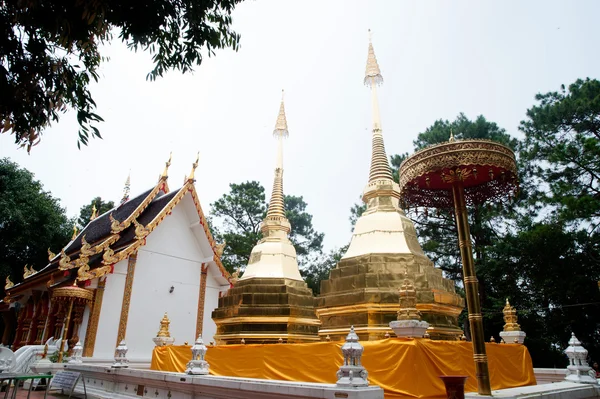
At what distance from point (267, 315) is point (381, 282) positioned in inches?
183

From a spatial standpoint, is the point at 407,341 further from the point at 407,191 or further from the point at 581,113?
the point at 581,113

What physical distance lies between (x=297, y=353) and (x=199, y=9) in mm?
6330

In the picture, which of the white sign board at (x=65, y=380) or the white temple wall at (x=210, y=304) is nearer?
the white sign board at (x=65, y=380)

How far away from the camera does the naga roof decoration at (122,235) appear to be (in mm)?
14672

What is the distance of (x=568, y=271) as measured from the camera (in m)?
18.1

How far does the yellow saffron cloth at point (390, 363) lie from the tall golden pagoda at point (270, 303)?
2195 mm

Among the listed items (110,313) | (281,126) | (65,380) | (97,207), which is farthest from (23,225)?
(65,380)

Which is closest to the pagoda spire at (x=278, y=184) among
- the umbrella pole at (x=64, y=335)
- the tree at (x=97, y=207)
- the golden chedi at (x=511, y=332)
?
the umbrella pole at (x=64, y=335)

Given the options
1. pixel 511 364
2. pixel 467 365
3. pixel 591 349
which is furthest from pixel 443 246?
pixel 467 365

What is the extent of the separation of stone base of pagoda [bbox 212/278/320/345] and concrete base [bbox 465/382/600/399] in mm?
6320

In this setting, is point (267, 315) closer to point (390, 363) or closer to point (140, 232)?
point (140, 232)

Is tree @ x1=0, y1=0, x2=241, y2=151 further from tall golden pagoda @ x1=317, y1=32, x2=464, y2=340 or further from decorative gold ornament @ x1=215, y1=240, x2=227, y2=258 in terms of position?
decorative gold ornament @ x1=215, y1=240, x2=227, y2=258

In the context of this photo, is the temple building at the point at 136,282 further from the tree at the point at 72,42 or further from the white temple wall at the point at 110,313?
the tree at the point at 72,42

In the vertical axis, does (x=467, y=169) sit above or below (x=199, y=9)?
below
